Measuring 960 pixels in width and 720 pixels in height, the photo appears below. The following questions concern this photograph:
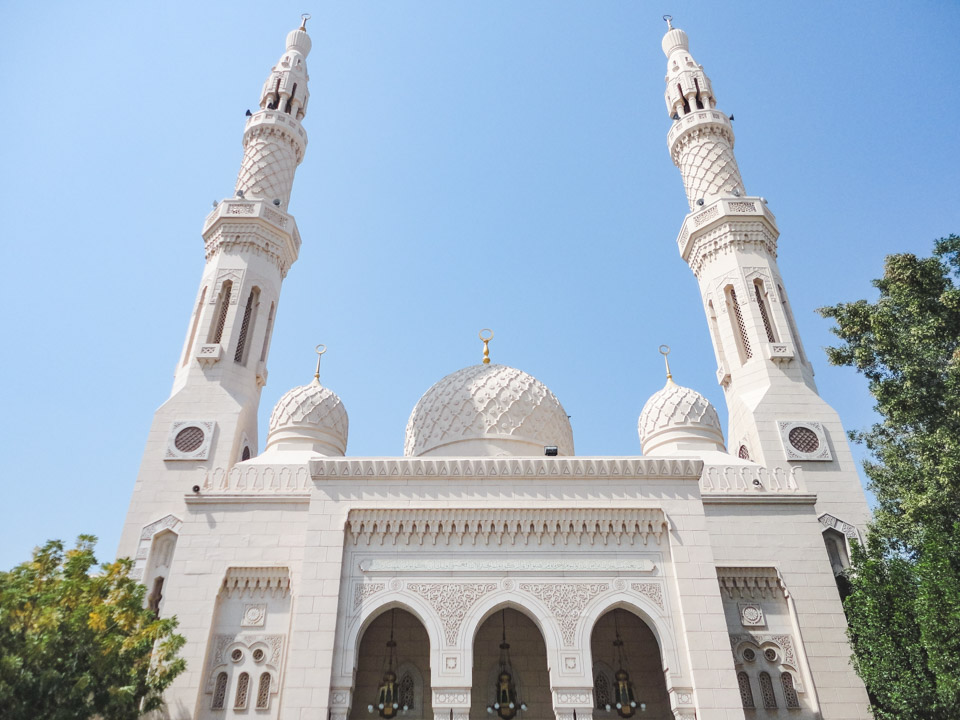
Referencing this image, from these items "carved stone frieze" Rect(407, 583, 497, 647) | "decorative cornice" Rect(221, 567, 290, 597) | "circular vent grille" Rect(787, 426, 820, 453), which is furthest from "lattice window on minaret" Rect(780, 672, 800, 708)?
"decorative cornice" Rect(221, 567, 290, 597)

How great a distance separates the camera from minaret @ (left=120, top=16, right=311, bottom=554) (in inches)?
555

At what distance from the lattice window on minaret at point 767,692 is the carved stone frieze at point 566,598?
125 inches


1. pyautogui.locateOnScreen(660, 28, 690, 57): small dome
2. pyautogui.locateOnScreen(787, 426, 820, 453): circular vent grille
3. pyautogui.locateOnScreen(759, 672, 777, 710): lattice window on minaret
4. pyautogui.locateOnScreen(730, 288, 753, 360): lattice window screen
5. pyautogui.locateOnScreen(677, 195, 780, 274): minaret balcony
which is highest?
pyautogui.locateOnScreen(660, 28, 690, 57): small dome

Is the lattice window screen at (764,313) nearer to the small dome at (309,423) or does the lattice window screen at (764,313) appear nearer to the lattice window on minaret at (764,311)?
the lattice window on minaret at (764,311)

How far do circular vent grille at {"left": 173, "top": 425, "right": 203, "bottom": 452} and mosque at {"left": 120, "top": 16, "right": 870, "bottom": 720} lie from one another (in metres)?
0.04

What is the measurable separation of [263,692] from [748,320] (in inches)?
482

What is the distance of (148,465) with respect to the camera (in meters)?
14.1

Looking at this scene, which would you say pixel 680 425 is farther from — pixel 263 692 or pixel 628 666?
pixel 263 692

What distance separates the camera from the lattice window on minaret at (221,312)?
1600cm

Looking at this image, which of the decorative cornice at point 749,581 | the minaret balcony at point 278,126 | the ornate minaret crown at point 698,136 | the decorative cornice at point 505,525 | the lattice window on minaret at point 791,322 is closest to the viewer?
the decorative cornice at point 505,525

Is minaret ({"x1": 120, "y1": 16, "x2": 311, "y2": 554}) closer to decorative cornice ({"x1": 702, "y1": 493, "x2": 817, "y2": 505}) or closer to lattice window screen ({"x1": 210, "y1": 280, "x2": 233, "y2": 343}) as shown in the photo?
lattice window screen ({"x1": 210, "y1": 280, "x2": 233, "y2": 343})

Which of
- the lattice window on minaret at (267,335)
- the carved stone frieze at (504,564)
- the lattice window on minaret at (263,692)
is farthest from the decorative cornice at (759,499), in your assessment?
the lattice window on minaret at (267,335)

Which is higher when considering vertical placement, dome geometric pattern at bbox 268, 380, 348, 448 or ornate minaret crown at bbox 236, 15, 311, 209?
ornate minaret crown at bbox 236, 15, 311, 209

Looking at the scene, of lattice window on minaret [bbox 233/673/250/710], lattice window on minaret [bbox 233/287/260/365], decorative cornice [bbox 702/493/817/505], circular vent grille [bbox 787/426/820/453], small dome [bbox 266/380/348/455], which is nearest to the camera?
lattice window on minaret [bbox 233/673/250/710]
